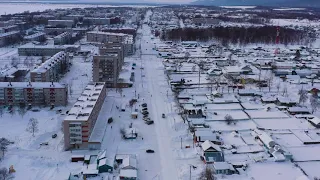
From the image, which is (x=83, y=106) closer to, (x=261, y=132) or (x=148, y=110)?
(x=148, y=110)

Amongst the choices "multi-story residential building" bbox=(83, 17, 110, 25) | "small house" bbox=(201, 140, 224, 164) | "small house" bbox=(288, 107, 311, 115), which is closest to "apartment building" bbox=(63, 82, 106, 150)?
"small house" bbox=(201, 140, 224, 164)

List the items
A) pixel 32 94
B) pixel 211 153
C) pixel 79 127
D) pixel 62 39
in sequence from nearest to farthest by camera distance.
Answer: pixel 211 153, pixel 79 127, pixel 32 94, pixel 62 39

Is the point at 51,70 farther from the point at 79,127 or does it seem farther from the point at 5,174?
the point at 5,174

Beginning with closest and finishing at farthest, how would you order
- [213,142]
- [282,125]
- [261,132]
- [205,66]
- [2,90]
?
[213,142] → [261,132] → [282,125] → [2,90] → [205,66]

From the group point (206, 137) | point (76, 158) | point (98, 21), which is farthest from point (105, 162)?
point (98, 21)

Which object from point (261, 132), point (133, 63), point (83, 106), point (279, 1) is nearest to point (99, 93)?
point (83, 106)

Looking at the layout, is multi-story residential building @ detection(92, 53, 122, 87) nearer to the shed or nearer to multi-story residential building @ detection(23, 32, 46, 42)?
the shed
